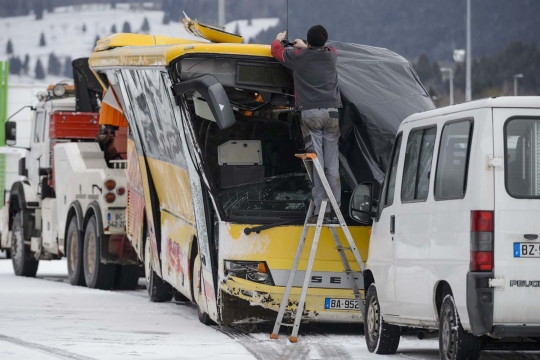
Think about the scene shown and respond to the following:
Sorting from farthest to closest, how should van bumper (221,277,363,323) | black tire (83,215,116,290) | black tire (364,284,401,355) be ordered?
black tire (83,215,116,290) < van bumper (221,277,363,323) < black tire (364,284,401,355)

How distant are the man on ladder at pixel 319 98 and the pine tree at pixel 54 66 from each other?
147 meters

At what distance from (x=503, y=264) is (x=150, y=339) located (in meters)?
4.17

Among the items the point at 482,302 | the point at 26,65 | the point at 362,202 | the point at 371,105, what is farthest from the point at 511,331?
the point at 26,65

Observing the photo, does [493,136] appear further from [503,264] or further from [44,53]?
[44,53]

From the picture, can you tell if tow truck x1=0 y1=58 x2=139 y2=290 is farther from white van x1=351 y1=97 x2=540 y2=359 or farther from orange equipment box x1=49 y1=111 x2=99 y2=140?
white van x1=351 y1=97 x2=540 y2=359

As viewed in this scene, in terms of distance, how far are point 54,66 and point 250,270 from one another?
150380mm

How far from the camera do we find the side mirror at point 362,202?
11023 millimetres

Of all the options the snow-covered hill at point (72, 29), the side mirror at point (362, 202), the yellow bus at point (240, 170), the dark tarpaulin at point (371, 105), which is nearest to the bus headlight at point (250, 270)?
the yellow bus at point (240, 170)

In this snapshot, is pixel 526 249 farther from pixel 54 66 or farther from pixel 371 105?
pixel 54 66

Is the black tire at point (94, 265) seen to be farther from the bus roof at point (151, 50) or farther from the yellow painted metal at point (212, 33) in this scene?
the yellow painted metal at point (212, 33)

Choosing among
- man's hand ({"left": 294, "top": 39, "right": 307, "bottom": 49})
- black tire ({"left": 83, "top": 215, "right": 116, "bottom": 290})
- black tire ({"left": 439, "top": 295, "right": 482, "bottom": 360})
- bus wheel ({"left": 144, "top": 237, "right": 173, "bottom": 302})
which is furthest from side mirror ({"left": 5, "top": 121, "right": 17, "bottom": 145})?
black tire ({"left": 439, "top": 295, "right": 482, "bottom": 360})

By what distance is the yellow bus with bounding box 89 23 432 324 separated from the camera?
40.5 ft

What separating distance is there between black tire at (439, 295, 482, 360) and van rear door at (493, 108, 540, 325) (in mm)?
443

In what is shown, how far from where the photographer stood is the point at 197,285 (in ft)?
44.4
